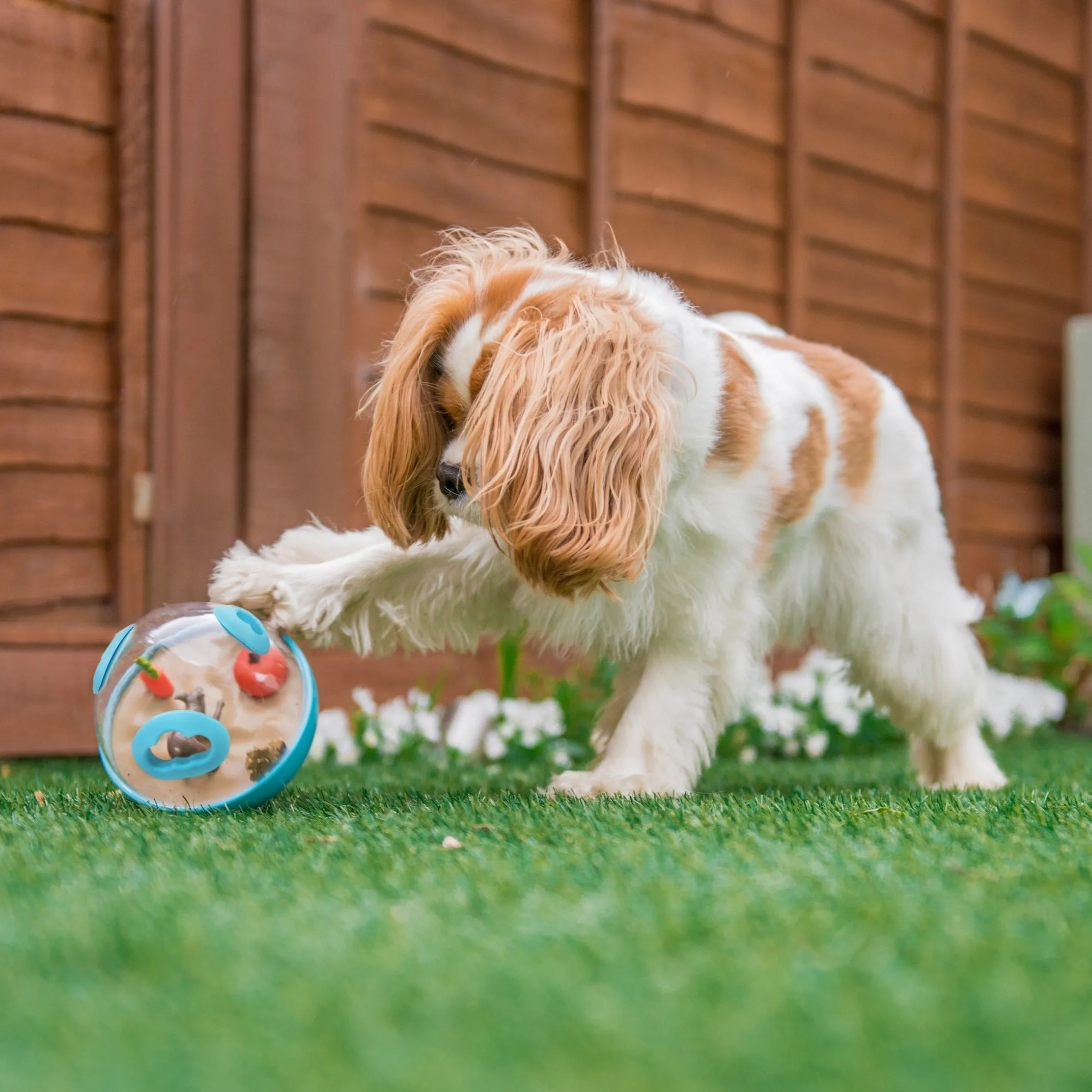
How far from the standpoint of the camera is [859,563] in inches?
125

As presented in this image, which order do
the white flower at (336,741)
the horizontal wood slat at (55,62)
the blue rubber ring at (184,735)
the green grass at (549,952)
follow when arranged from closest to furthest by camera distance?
1. the green grass at (549,952)
2. the blue rubber ring at (184,735)
3. the horizontal wood slat at (55,62)
4. the white flower at (336,741)

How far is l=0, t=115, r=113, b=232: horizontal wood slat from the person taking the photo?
3459 millimetres

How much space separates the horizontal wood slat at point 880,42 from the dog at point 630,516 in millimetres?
2603

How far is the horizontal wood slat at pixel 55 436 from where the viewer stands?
348 centimetres

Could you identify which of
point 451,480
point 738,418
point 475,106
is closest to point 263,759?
point 451,480

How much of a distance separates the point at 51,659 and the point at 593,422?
5.74 ft

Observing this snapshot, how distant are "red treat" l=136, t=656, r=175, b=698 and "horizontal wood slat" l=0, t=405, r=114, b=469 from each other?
1.33m

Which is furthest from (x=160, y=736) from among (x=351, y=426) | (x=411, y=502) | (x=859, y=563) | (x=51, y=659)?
(x=351, y=426)

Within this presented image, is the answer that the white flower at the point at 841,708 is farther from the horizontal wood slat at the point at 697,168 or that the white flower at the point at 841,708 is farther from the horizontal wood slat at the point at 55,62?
the horizontal wood slat at the point at 55,62

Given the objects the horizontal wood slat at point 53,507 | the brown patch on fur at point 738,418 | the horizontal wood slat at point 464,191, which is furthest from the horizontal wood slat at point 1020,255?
the horizontal wood slat at point 53,507

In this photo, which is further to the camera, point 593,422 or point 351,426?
point 351,426

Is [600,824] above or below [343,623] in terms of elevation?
below

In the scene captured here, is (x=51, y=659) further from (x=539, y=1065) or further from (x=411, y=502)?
(x=539, y=1065)

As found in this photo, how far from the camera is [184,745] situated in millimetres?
2350
